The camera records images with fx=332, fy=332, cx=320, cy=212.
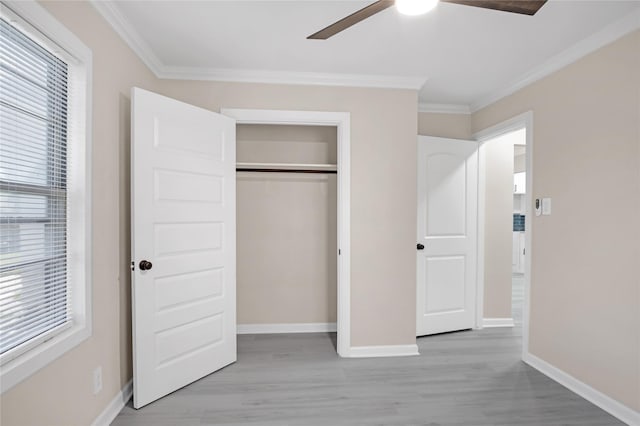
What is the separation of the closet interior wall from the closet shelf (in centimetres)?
6

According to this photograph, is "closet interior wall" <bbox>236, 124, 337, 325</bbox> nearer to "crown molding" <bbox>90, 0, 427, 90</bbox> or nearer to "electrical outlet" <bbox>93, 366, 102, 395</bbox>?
"crown molding" <bbox>90, 0, 427, 90</bbox>

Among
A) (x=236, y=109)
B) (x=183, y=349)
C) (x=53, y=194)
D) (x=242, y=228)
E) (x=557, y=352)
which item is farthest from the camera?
(x=242, y=228)

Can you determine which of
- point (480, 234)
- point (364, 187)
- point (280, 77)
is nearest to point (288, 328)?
point (364, 187)

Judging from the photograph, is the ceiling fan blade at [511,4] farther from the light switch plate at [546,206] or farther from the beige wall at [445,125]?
the beige wall at [445,125]

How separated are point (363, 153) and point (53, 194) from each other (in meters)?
2.18

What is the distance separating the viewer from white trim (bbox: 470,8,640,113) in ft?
6.60

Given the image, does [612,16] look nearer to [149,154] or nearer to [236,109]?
[236,109]

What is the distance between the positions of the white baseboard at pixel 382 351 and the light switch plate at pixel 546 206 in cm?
157

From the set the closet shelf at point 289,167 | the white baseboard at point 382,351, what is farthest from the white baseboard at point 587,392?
the closet shelf at point 289,167

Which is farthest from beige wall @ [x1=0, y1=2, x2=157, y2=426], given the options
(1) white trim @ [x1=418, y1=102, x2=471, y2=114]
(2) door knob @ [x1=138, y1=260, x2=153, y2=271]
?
(1) white trim @ [x1=418, y1=102, x2=471, y2=114]

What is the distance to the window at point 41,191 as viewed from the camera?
4.29 feet

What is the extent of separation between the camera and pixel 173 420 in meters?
2.02

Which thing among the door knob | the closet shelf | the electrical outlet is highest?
the closet shelf

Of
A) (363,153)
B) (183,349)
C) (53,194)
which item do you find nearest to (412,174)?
(363,153)
